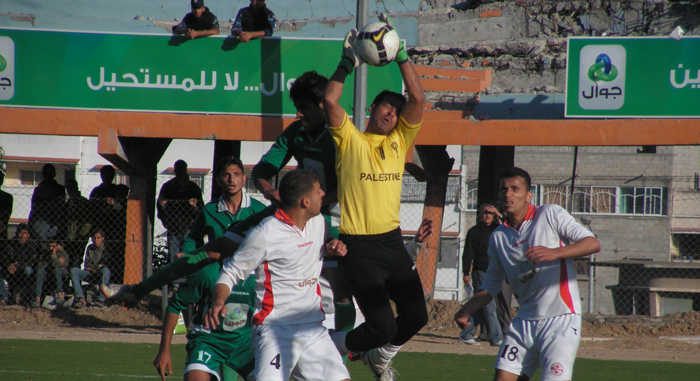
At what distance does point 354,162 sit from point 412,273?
3.04 feet

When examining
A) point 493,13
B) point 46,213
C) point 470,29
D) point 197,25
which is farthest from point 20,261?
point 493,13

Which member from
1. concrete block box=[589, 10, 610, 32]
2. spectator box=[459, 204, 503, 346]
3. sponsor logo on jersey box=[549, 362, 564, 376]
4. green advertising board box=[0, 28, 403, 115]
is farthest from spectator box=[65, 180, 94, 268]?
concrete block box=[589, 10, 610, 32]

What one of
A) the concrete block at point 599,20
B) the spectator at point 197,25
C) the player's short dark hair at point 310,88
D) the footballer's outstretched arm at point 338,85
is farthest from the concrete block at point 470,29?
the footballer's outstretched arm at point 338,85

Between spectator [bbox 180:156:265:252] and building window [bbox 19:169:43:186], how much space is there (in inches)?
1137

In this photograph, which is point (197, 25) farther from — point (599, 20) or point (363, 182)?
point (599, 20)

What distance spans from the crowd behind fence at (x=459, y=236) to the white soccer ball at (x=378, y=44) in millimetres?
7048

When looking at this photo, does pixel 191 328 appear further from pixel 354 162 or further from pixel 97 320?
pixel 97 320

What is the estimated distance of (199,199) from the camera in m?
11.4

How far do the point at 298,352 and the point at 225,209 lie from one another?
136cm

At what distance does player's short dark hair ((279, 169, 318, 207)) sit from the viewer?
409 cm

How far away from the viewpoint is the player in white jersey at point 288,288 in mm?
3949

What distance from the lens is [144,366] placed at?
822 cm

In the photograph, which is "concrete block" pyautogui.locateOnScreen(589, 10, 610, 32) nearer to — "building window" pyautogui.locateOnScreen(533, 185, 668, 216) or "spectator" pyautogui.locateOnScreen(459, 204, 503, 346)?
"spectator" pyautogui.locateOnScreen(459, 204, 503, 346)

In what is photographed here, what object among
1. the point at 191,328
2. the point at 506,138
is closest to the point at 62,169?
the point at 506,138
